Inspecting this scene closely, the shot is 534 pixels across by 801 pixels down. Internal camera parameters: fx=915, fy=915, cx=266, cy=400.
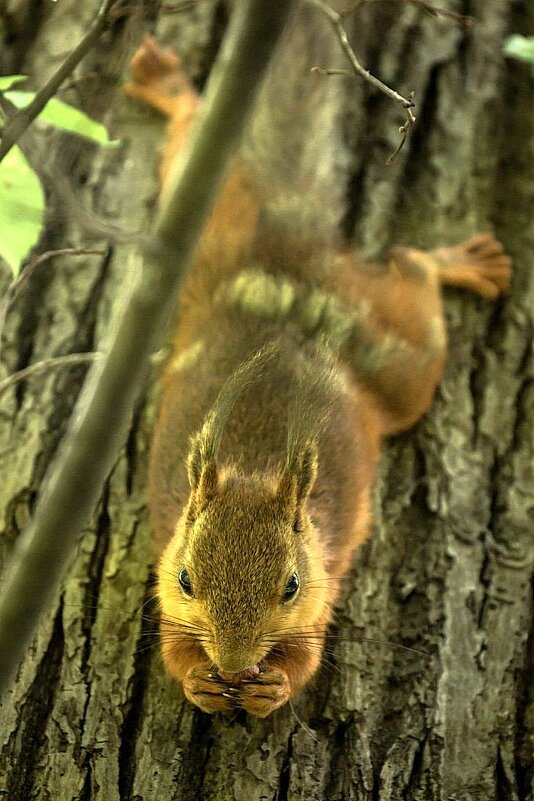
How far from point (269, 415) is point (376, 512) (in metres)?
0.44

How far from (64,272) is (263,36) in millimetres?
2009

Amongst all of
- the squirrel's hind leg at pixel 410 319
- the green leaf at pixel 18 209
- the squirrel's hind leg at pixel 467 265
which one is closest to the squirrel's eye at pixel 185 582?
the green leaf at pixel 18 209

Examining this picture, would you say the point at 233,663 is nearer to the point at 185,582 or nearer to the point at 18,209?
the point at 185,582

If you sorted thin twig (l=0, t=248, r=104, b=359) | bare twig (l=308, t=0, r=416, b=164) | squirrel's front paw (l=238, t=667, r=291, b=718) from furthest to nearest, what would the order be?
squirrel's front paw (l=238, t=667, r=291, b=718) → thin twig (l=0, t=248, r=104, b=359) → bare twig (l=308, t=0, r=416, b=164)

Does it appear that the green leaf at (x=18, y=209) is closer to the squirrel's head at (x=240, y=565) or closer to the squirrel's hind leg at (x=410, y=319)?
the squirrel's head at (x=240, y=565)

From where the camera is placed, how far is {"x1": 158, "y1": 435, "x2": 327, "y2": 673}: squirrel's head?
2.00 metres

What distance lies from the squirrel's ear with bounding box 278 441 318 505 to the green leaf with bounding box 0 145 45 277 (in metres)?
0.75

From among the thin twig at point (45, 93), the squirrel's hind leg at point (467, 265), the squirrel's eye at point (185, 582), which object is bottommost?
the squirrel's eye at point (185, 582)

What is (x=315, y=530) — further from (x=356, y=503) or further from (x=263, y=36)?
(x=263, y=36)

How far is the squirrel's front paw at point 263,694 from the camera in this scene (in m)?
2.08

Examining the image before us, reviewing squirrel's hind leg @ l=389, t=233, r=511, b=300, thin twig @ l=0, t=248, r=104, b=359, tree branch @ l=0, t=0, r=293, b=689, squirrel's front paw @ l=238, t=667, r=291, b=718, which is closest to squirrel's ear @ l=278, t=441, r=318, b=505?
squirrel's front paw @ l=238, t=667, r=291, b=718

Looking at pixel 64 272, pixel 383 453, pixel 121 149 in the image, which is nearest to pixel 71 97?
pixel 121 149

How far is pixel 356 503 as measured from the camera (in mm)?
2568

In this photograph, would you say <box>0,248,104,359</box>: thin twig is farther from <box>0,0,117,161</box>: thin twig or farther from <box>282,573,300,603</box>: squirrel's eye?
<box>282,573,300,603</box>: squirrel's eye
